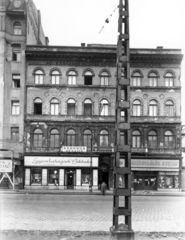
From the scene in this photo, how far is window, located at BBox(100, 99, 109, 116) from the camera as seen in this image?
42.2 meters

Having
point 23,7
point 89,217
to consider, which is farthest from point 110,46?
point 89,217

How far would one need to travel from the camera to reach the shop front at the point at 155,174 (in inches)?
1630

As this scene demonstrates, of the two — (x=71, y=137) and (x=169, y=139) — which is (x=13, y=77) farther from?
(x=169, y=139)

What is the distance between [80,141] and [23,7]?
1635cm

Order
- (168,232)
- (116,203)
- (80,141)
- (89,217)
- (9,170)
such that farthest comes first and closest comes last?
(80,141)
(9,170)
(89,217)
(168,232)
(116,203)

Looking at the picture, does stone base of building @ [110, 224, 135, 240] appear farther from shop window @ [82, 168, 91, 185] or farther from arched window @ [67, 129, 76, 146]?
arched window @ [67, 129, 76, 146]

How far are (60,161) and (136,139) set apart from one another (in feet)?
28.3

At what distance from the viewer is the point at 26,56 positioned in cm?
4256

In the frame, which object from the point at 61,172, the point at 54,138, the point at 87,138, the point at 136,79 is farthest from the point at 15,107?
the point at 136,79

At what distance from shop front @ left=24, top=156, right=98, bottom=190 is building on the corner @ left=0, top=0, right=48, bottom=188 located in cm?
120

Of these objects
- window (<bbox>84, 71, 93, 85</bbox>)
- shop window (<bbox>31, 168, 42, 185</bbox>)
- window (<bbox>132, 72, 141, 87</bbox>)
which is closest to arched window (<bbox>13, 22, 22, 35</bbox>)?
window (<bbox>84, 71, 93, 85</bbox>)

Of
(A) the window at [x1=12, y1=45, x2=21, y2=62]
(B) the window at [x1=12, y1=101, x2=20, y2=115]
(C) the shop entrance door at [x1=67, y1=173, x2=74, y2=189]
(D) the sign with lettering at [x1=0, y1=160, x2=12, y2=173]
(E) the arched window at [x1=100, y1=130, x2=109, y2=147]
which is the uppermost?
(A) the window at [x1=12, y1=45, x2=21, y2=62]

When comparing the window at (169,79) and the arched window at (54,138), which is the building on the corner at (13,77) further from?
the window at (169,79)

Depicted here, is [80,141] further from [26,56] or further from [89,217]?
[89,217]
